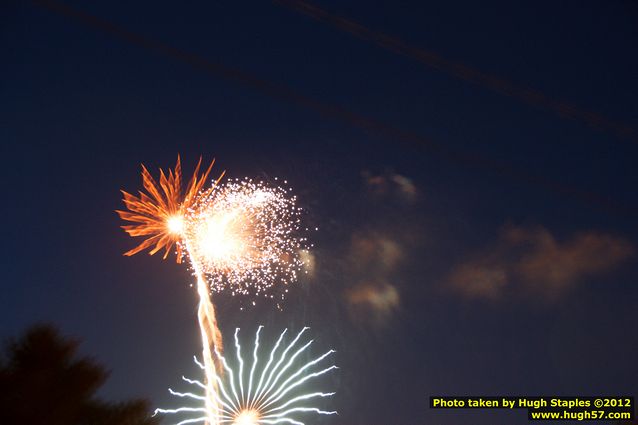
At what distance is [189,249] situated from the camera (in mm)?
15297

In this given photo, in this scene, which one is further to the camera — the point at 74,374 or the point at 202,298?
the point at 202,298

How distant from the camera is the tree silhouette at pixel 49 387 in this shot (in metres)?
13.7

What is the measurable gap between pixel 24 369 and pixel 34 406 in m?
0.94

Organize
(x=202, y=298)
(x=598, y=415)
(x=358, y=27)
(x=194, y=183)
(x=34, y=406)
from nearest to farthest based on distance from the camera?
(x=358, y=27) → (x=598, y=415) → (x=34, y=406) → (x=194, y=183) → (x=202, y=298)

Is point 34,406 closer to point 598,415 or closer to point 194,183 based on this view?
point 194,183

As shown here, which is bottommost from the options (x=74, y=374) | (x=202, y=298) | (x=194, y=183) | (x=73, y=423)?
(x=73, y=423)

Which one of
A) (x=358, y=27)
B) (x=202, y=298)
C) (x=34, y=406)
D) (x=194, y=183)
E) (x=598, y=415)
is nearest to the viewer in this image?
(x=358, y=27)

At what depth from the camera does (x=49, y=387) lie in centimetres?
1420

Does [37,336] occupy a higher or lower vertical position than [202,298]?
lower

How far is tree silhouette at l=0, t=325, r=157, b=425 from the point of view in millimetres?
13695

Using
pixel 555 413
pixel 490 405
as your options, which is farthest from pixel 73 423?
pixel 555 413

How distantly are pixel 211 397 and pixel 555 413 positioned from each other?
28.6 ft

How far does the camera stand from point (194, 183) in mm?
15164

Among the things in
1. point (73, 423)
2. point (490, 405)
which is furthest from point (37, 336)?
point (490, 405)
